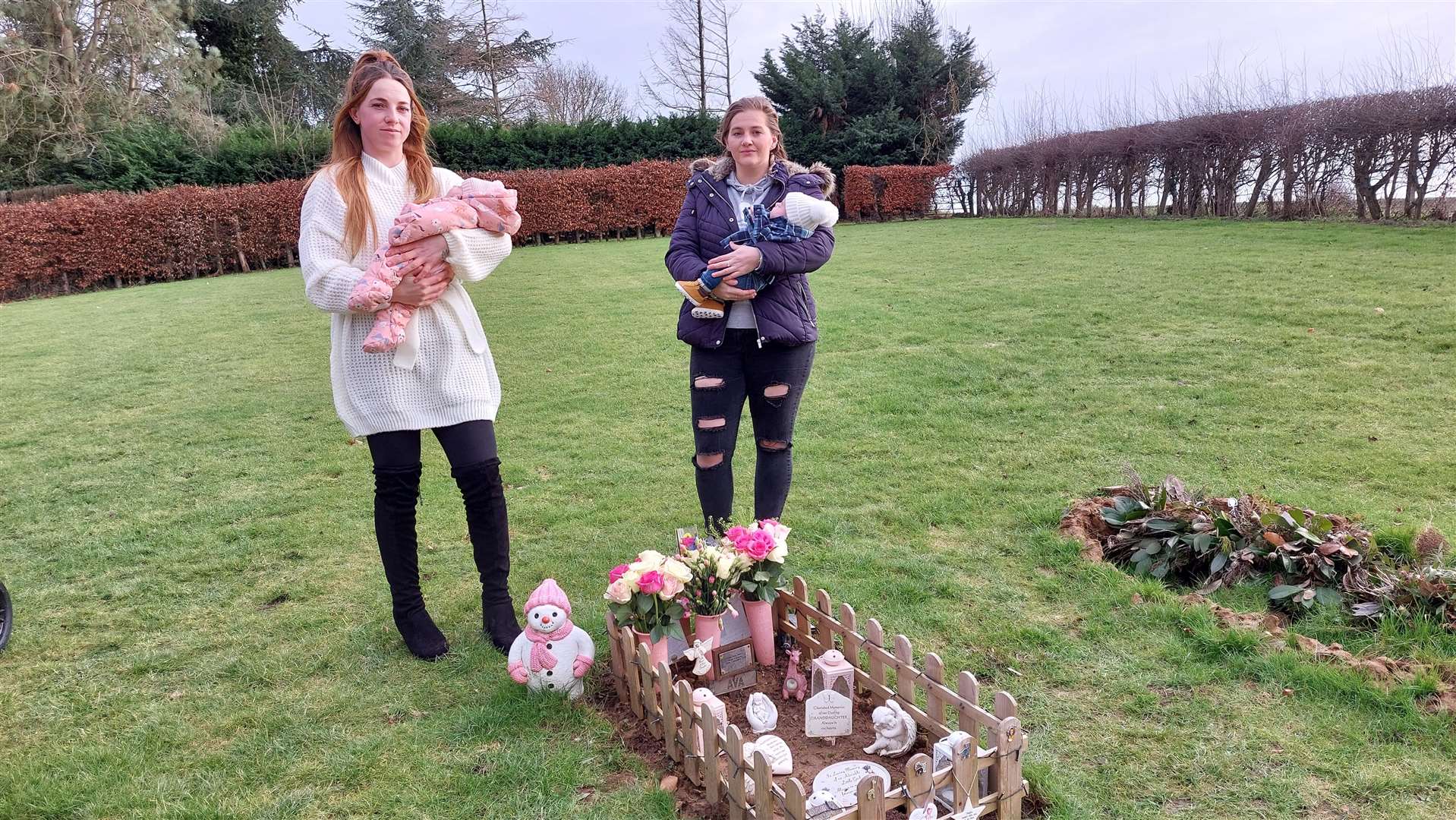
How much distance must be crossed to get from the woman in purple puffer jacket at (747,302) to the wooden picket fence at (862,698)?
735mm

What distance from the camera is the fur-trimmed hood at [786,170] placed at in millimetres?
3195

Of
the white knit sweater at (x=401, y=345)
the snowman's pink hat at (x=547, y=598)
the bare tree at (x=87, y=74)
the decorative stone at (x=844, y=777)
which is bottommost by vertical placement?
the decorative stone at (x=844, y=777)

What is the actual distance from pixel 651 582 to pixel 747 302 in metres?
1.15

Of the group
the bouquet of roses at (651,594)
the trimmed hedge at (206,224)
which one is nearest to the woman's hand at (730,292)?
the bouquet of roses at (651,594)

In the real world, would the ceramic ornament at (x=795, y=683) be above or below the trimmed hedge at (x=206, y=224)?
below

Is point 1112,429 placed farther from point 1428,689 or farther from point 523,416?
point 523,416

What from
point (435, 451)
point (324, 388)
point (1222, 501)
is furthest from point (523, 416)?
point (1222, 501)

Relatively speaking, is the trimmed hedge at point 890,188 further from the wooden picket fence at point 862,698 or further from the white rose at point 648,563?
the white rose at point 648,563

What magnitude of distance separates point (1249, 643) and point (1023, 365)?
410 cm

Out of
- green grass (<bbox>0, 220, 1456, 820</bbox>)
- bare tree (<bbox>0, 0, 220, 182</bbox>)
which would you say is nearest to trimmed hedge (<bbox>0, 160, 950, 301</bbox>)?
bare tree (<bbox>0, 0, 220, 182</bbox>)

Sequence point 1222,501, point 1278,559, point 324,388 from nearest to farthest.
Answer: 1. point 1278,559
2. point 1222,501
3. point 324,388

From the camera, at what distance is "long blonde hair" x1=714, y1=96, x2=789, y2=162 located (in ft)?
10.5

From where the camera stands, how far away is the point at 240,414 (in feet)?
21.9

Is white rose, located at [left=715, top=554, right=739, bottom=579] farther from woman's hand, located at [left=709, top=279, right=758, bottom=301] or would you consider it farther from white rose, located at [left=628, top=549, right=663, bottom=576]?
woman's hand, located at [left=709, top=279, right=758, bottom=301]
